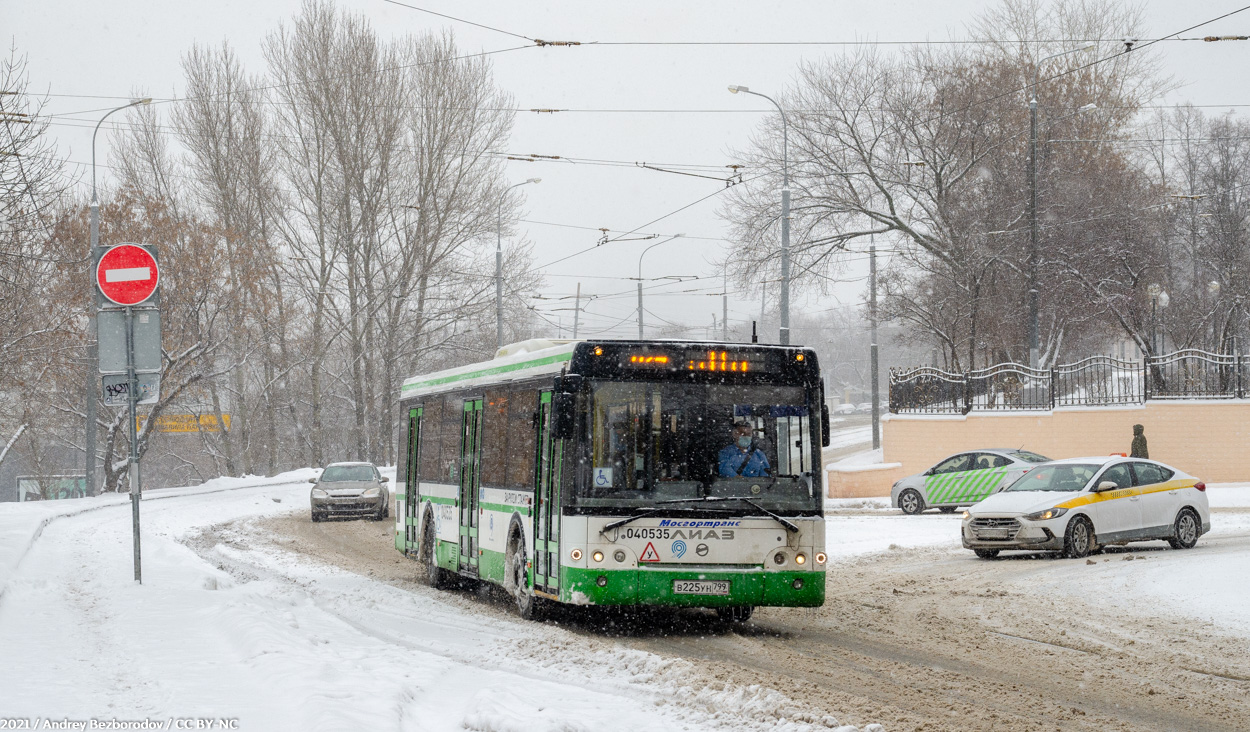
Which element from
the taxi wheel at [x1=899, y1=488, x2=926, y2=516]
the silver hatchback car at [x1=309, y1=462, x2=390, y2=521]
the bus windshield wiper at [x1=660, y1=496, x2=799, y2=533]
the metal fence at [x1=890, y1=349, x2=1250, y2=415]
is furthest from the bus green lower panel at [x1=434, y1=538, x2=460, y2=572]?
the metal fence at [x1=890, y1=349, x2=1250, y2=415]

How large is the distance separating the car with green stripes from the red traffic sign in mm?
17659

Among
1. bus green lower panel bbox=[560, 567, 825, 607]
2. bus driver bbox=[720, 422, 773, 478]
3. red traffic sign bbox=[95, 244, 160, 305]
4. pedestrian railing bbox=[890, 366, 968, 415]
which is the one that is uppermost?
red traffic sign bbox=[95, 244, 160, 305]

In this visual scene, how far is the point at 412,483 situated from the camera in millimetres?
17531

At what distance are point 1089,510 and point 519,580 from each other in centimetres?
875

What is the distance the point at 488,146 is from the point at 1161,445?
28.4 m

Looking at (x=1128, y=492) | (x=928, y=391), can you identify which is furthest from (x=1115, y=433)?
(x=1128, y=492)

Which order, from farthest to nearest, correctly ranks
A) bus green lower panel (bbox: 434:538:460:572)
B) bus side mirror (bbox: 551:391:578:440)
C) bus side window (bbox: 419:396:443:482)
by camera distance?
bus side window (bbox: 419:396:443:482) → bus green lower panel (bbox: 434:538:460:572) → bus side mirror (bbox: 551:391:578:440)

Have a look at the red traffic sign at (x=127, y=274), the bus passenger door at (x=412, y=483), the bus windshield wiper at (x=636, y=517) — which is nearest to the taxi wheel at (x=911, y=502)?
the bus passenger door at (x=412, y=483)

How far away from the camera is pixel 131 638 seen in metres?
9.76

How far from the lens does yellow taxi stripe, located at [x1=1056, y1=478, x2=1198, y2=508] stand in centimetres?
1747

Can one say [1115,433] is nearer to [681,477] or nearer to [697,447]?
[697,447]

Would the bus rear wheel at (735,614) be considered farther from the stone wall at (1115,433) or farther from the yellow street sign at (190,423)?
the yellow street sign at (190,423)

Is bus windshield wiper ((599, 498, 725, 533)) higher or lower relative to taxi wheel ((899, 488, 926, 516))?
higher

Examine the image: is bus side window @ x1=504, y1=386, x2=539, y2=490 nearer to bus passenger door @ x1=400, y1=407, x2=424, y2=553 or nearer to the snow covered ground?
the snow covered ground
